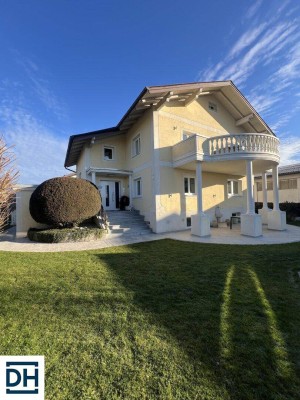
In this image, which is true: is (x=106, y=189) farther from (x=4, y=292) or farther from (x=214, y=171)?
(x=4, y=292)

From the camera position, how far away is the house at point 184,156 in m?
11.0

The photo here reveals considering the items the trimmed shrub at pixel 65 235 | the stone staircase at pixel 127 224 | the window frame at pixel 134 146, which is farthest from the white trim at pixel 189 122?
the trimmed shrub at pixel 65 235

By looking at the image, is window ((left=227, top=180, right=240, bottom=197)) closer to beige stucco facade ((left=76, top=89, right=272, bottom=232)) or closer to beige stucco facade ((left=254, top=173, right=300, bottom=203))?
beige stucco facade ((left=76, top=89, right=272, bottom=232))

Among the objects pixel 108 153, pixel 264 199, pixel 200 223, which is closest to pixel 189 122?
pixel 108 153

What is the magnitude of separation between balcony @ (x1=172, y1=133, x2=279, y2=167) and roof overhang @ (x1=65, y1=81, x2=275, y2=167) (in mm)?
2956

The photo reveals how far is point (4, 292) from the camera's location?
4031 millimetres

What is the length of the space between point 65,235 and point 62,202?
63.7 inches

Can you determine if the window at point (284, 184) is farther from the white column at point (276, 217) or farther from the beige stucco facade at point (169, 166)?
the white column at point (276, 217)

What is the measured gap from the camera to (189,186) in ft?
44.2

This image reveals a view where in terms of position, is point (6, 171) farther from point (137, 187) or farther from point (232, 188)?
point (232, 188)

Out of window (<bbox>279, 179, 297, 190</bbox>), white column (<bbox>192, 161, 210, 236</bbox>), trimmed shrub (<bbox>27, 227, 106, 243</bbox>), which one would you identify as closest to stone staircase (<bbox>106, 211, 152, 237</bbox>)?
trimmed shrub (<bbox>27, 227, 106, 243</bbox>)

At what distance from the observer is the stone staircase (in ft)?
36.6

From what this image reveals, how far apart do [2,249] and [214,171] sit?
12.7 metres

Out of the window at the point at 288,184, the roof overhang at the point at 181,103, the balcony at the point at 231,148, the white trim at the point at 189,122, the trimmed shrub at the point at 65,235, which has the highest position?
the roof overhang at the point at 181,103
